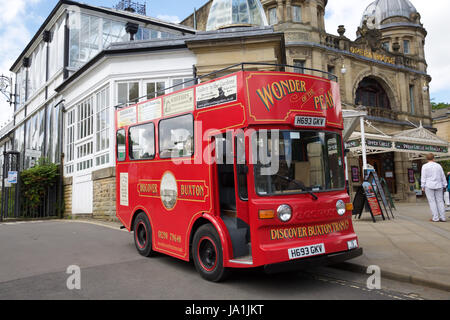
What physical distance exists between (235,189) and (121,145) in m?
3.91

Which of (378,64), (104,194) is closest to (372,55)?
(378,64)

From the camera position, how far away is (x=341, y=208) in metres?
5.41

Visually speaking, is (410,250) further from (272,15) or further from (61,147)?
(272,15)

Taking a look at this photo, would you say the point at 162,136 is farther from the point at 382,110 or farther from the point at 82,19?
the point at 382,110

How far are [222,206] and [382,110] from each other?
2356 centimetres

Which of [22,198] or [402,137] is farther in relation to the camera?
[402,137]

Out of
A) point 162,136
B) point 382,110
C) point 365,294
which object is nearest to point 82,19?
point 162,136

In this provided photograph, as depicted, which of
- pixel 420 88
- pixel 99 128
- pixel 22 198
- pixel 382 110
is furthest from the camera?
pixel 420 88

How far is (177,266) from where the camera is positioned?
6.38m

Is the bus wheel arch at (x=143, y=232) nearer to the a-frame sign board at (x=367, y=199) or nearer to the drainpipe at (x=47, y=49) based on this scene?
the a-frame sign board at (x=367, y=199)

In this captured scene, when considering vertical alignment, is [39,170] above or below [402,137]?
below

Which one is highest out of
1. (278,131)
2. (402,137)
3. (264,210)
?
(402,137)

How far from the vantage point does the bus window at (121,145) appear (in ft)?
26.3

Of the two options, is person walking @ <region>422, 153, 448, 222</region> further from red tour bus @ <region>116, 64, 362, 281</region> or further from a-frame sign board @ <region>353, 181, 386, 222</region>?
red tour bus @ <region>116, 64, 362, 281</region>
